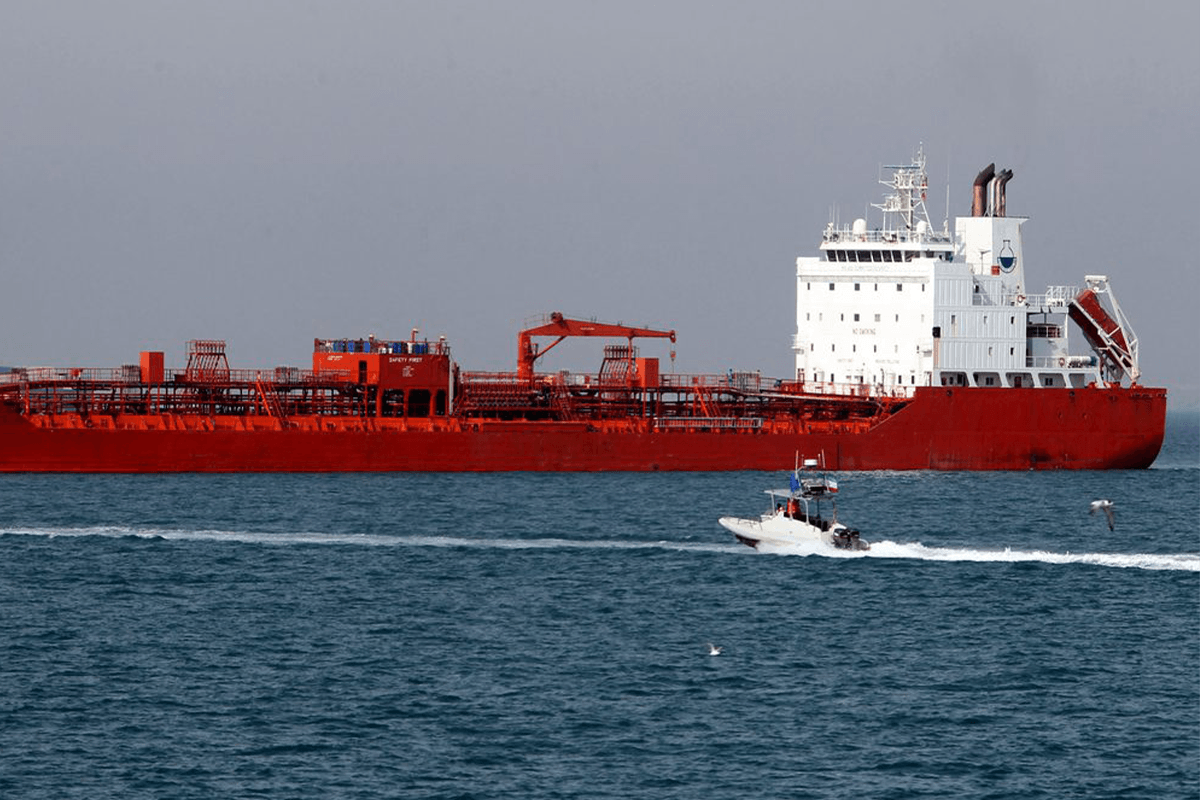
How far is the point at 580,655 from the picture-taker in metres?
32.1

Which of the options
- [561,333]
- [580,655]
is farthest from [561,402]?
[580,655]

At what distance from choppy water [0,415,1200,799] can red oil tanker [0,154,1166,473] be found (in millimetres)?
8307

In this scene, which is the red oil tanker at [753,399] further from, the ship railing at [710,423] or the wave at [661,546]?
the wave at [661,546]

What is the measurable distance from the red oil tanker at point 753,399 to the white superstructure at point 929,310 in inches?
3.1

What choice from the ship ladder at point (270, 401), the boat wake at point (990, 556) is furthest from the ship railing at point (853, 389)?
the boat wake at point (990, 556)

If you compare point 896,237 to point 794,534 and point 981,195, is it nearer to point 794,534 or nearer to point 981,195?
point 981,195

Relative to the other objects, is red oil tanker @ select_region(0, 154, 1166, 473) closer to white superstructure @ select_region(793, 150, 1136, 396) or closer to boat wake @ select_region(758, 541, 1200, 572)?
white superstructure @ select_region(793, 150, 1136, 396)

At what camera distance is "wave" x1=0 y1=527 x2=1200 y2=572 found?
1710 inches

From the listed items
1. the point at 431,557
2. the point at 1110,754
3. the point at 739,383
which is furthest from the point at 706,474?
the point at 1110,754

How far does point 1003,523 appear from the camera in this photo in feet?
171

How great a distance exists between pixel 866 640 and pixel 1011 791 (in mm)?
9289

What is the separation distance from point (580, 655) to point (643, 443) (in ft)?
109

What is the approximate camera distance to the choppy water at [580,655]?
25.2 metres

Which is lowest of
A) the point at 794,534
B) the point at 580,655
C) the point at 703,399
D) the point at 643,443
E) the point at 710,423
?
the point at 580,655
